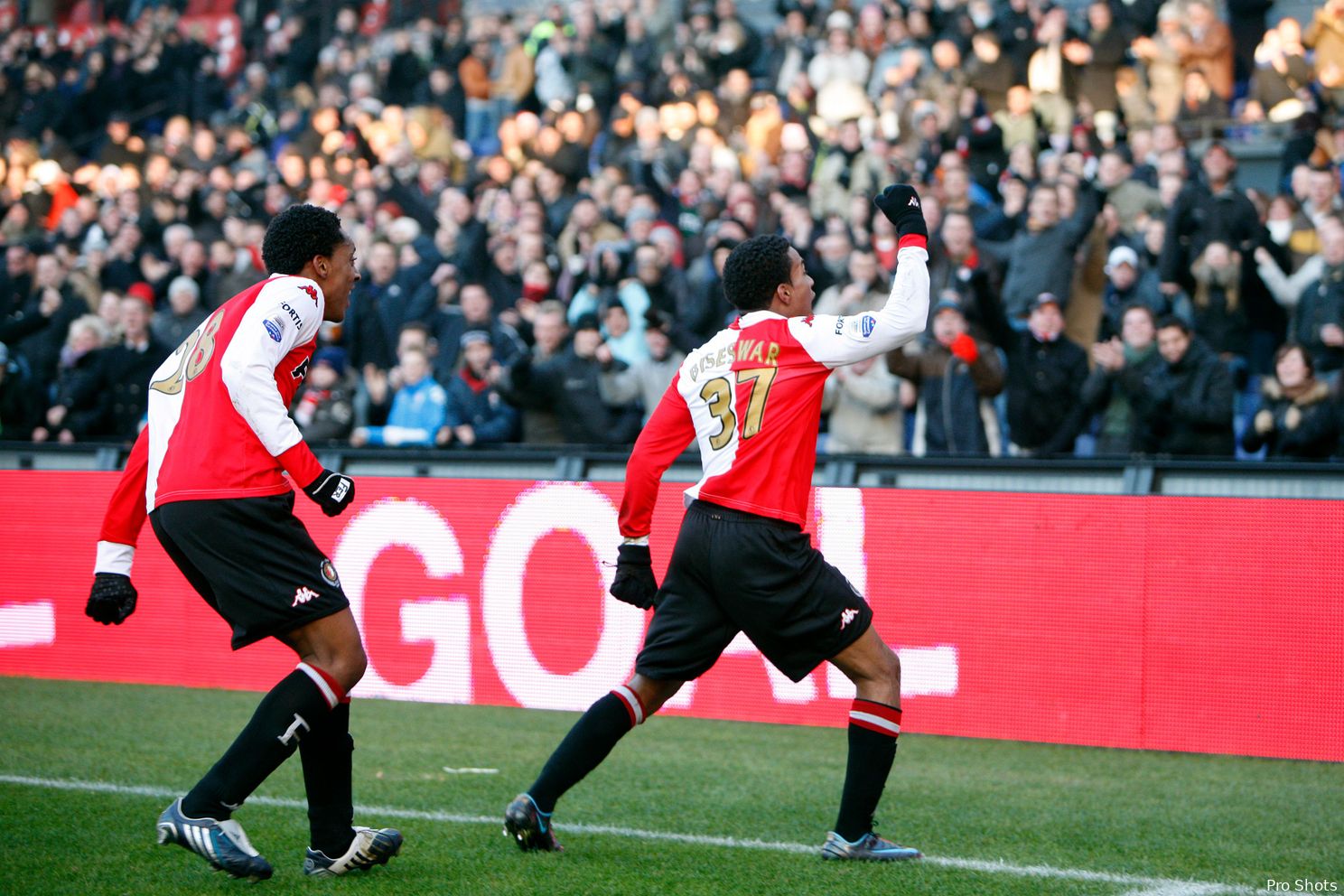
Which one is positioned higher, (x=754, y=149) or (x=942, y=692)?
(x=754, y=149)

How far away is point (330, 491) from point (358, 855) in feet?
4.08

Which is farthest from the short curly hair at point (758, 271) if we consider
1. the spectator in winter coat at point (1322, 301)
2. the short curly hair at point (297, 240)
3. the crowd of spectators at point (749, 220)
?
the spectator in winter coat at point (1322, 301)

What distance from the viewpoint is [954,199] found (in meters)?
12.8

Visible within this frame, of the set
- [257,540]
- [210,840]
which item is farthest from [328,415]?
[210,840]

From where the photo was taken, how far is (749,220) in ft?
44.5

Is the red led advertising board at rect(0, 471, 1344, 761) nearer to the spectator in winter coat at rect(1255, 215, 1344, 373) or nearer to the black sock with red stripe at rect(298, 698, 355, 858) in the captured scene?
the spectator in winter coat at rect(1255, 215, 1344, 373)

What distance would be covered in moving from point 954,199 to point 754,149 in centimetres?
351

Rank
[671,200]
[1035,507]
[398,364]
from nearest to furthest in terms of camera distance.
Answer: [1035,507], [398,364], [671,200]

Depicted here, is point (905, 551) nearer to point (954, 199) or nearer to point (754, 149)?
point (954, 199)

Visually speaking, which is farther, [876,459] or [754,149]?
[754,149]

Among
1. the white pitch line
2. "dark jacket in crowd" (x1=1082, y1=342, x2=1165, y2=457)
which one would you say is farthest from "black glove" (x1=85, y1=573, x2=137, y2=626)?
"dark jacket in crowd" (x1=1082, y1=342, x2=1165, y2=457)

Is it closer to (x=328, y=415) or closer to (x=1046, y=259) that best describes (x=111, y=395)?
(x=328, y=415)

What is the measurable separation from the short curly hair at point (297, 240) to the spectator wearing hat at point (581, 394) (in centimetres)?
613

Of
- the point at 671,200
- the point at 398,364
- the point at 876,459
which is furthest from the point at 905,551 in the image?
the point at 671,200
